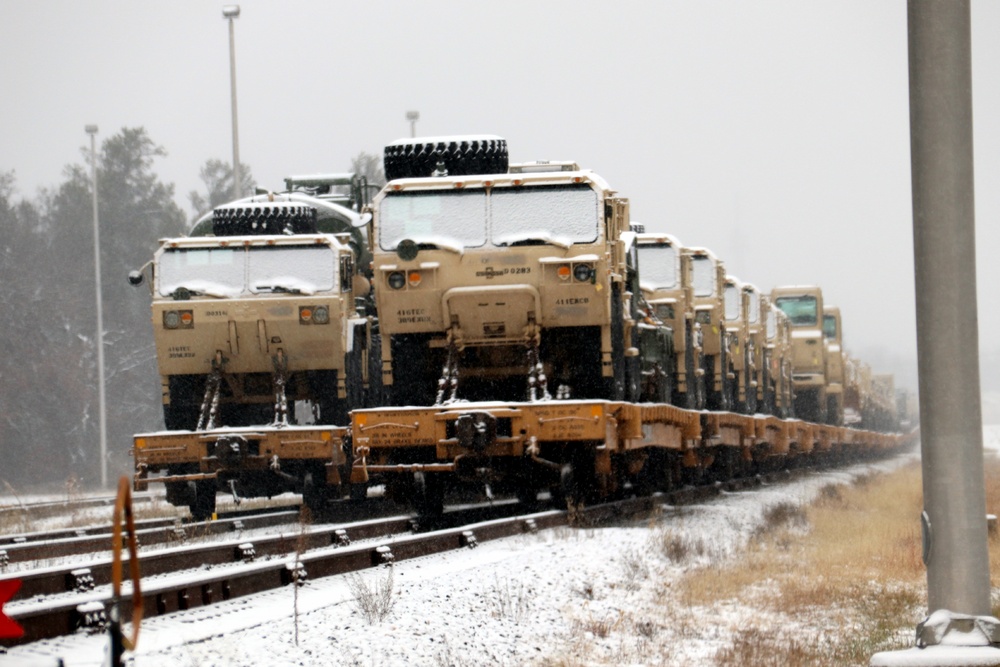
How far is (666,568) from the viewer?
10953 millimetres

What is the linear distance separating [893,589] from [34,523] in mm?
14030

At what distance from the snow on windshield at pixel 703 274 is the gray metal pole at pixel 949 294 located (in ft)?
56.7

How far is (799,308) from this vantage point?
42750 millimetres

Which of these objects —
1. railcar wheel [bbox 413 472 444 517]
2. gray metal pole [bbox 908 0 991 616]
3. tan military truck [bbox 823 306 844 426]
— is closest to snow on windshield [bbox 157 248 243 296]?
railcar wheel [bbox 413 472 444 517]

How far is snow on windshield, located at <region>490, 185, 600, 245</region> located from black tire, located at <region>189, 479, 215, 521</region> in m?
5.02

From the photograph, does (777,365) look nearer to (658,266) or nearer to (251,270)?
(658,266)

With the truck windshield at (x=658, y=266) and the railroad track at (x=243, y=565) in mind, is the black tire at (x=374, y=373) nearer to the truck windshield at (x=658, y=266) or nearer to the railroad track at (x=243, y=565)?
the railroad track at (x=243, y=565)

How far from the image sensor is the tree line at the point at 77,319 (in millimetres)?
49156

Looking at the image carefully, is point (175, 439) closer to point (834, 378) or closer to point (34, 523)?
point (34, 523)

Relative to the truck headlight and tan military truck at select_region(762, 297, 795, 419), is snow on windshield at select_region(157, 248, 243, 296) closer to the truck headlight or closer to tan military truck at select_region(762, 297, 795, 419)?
the truck headlight

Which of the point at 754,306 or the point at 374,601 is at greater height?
the point at 754,306

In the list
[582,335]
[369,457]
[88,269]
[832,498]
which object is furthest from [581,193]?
[88,269]

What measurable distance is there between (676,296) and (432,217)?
6263 mm

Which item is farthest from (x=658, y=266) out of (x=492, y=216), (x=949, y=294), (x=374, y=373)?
(x=949, y=294)
